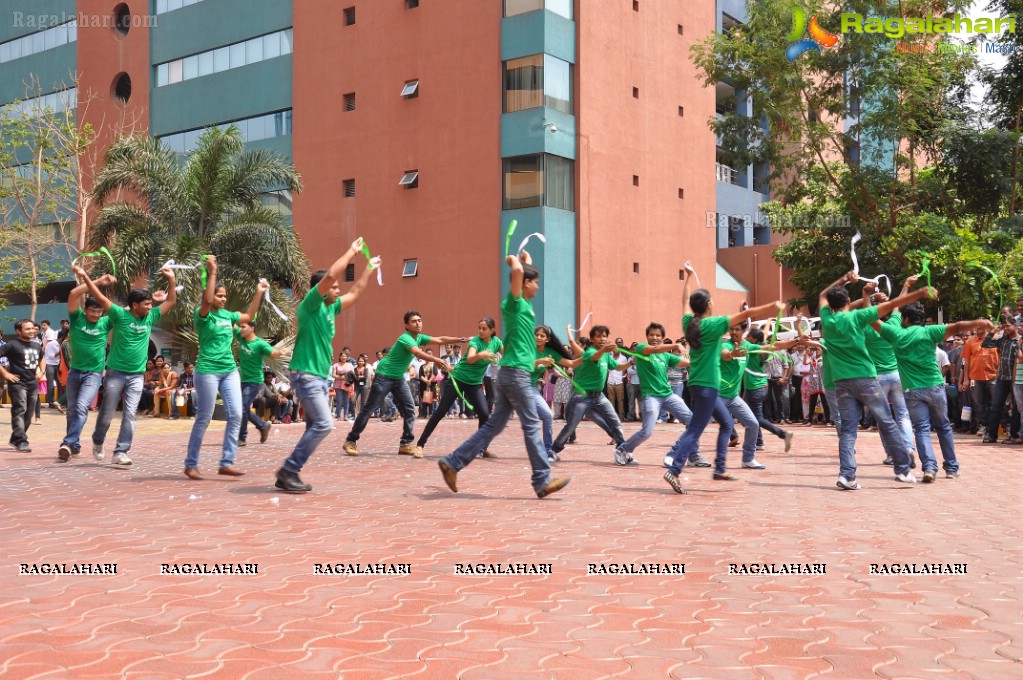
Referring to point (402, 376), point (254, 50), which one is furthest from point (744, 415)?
point (254, 50)

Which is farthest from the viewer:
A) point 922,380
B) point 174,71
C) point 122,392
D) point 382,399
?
point 174,71

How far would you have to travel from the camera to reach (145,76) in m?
38.3

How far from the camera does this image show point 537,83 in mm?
28594

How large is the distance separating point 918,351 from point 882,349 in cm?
45

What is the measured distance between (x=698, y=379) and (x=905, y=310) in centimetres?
297

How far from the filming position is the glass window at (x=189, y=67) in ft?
121

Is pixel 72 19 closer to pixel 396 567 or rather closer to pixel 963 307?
pixel 963 307

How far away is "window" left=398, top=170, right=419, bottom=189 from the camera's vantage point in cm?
3053

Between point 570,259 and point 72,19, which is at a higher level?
point 72,19

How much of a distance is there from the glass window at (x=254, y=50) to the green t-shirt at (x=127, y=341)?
2589 cm

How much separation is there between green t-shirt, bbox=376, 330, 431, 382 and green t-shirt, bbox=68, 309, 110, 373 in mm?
3350

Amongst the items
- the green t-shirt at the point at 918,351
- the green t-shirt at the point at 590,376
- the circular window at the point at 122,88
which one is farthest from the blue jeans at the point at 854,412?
the circular window at the point at 122,88

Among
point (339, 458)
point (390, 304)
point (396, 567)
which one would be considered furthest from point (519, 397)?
point (390, 304)

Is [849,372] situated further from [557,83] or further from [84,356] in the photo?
[557,83]
